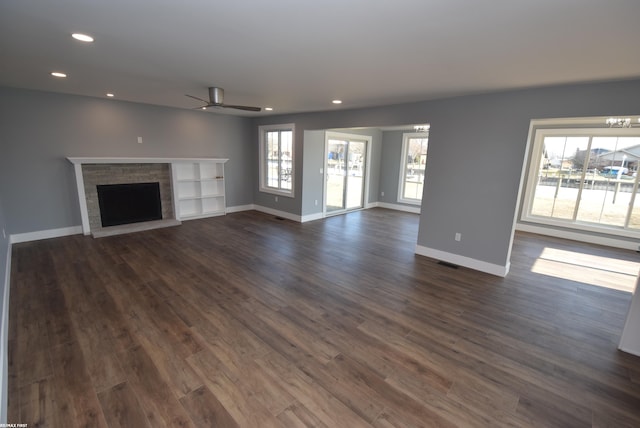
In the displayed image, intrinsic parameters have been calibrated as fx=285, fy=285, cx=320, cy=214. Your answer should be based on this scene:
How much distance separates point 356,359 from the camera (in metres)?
2.35

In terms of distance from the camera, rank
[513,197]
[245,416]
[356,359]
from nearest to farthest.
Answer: [245,416] → [356,359] → [513,197]

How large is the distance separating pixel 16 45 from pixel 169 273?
2684 millimetres

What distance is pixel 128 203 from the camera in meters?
5.79

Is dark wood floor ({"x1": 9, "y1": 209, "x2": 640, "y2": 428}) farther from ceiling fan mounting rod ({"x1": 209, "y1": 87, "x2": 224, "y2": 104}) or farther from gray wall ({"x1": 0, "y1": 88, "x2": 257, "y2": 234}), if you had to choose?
ceiling fan mounting rod ({"x1": 209, "y1": 87, "x2": 224, "y2": 104})

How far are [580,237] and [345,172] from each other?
528 cm

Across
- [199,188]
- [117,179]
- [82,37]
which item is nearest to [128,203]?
[117,179]

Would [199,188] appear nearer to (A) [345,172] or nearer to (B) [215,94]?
(B) [215,94]

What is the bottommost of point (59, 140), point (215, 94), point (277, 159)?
point (277, 159)

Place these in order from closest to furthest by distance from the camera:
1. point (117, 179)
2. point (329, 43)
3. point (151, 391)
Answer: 1. point (151, 391)
2. point (329, 43)
3. point (117, 179)

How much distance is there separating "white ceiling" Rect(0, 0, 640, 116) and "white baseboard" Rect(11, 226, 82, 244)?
2.57 meters

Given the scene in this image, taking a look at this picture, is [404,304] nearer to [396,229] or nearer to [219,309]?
[219,309]

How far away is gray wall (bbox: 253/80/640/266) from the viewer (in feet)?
10.5

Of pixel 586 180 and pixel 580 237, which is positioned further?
pixel 586 180

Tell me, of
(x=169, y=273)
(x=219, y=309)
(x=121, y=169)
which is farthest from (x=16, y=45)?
(x=121, y=169)
